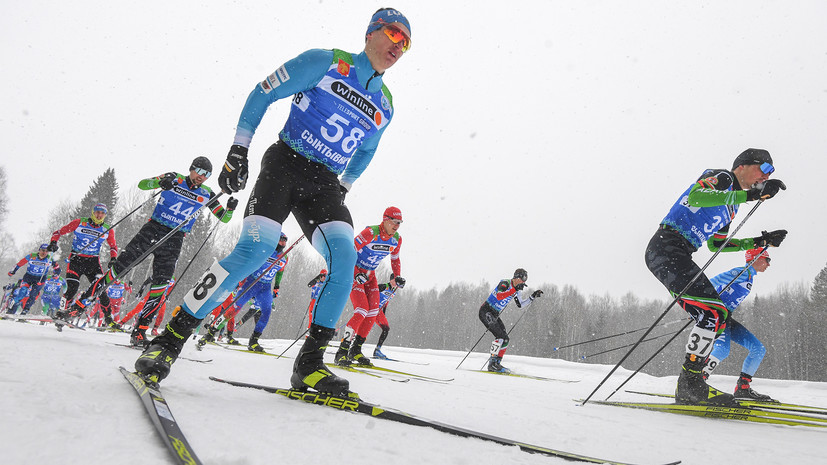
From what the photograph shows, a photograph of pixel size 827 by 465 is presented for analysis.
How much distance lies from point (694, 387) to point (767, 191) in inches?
71.3

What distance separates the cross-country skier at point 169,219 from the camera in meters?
5.31

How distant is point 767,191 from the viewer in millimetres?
3443

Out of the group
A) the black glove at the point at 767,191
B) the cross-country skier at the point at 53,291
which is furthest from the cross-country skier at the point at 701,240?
the cross-country skier at the point at 53,291

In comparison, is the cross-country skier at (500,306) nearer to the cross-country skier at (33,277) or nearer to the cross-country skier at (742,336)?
the cross-country skier at (742,336)

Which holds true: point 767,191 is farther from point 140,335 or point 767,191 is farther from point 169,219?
point 169,219

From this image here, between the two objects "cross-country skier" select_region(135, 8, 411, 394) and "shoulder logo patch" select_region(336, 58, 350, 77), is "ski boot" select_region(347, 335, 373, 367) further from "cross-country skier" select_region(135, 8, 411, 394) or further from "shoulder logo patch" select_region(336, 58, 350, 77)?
"shoulder logo patch" select_region(336, 58, 350, 77)

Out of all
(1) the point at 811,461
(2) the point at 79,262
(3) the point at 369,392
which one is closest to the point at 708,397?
(1) the point at 811,461

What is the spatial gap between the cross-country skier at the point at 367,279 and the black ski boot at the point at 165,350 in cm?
372

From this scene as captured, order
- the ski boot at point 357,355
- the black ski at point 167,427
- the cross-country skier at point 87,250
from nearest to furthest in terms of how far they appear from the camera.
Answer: the black ski at point 167,427
the ski boot at point 357,355
the cross-country skier at point 87,250

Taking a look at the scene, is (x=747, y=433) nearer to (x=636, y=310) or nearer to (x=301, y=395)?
(x=301, y=395)

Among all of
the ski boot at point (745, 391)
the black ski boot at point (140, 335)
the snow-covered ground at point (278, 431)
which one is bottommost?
the black ski boot at point (140, 335)

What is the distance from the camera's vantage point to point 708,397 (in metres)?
3.43

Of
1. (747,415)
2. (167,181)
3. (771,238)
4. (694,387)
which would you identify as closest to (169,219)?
(167,181)

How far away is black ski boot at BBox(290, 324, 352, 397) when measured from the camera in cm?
200
